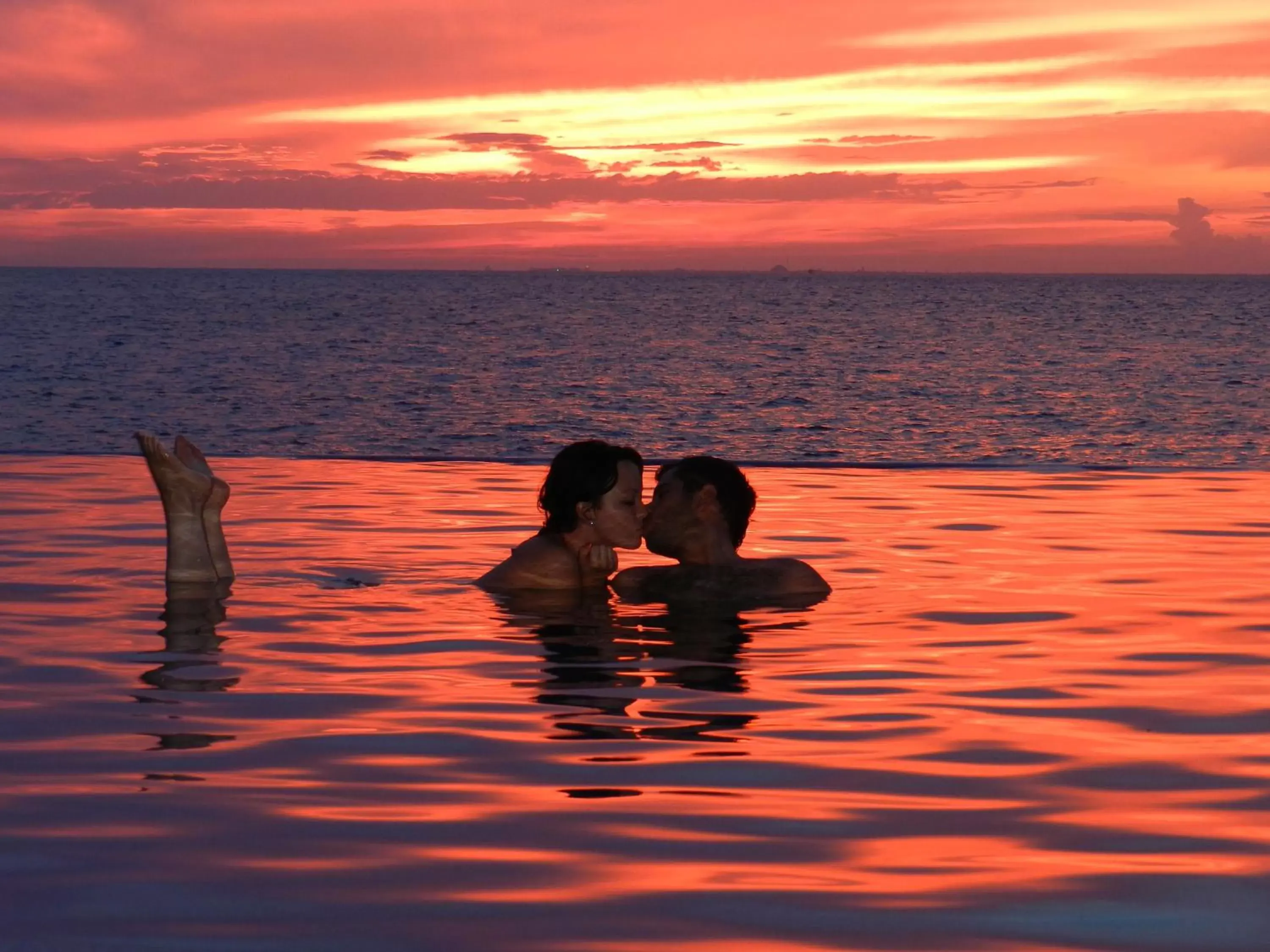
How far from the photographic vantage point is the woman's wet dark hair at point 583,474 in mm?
9742

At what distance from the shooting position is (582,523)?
399 inches

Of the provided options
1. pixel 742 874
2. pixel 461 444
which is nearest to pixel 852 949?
pixel 742 874

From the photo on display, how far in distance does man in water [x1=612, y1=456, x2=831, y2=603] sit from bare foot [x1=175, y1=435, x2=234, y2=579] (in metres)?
2.76

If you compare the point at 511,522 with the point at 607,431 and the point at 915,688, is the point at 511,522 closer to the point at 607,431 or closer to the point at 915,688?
the point at 915,688

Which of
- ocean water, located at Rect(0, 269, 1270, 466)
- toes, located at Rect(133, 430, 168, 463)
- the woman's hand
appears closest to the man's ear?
the woman's hand

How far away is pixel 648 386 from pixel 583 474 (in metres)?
41.5

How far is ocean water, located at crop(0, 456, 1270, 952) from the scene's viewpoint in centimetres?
436

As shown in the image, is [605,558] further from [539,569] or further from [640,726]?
[640,726]

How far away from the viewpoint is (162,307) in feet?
393

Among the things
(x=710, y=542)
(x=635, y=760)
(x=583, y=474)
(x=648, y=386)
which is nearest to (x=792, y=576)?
(x=710, y=542)

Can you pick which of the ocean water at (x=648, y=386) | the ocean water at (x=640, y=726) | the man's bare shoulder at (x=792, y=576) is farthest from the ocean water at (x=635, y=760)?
the ocean water at (x=648, y=386)

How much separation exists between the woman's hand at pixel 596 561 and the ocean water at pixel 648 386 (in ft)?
39.0

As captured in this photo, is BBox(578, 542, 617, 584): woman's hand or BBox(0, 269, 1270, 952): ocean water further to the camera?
BBox(578, 542, 617, 584): woman's hand

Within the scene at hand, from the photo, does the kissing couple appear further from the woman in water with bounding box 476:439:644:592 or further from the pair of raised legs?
the pair of raised legs
